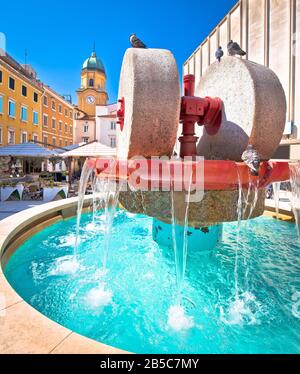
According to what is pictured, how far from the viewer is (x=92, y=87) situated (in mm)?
54094

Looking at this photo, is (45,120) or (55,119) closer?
(45,120)

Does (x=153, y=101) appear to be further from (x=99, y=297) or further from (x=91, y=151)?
(x=91, y=151)

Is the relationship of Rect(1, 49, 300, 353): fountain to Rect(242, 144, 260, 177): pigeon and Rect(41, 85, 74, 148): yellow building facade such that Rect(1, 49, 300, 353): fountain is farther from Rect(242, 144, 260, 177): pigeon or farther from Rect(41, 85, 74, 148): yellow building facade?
Rect(41, 85, 74, 148): yellow building facade

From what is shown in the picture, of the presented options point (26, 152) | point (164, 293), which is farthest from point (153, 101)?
point (26, 152)

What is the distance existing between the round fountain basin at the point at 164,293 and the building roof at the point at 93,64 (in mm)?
58687

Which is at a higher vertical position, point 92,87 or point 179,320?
point 92,87

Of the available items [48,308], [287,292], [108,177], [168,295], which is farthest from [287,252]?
[48,308]

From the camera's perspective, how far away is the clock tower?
5184cm

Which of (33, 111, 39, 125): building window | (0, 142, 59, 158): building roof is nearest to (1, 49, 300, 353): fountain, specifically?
(0, 142, 59, 158): building roof

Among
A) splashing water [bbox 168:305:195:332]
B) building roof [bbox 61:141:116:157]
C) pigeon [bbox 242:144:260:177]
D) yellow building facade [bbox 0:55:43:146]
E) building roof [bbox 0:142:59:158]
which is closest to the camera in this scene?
pigeon [bbox 242:144:260:177]

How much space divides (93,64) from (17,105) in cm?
3367

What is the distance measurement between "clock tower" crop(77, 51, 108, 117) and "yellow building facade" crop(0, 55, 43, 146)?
61.1 feet

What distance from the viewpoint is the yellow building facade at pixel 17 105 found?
25.7m

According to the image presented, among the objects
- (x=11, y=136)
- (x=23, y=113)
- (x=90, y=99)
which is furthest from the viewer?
(x=90, y=99)
